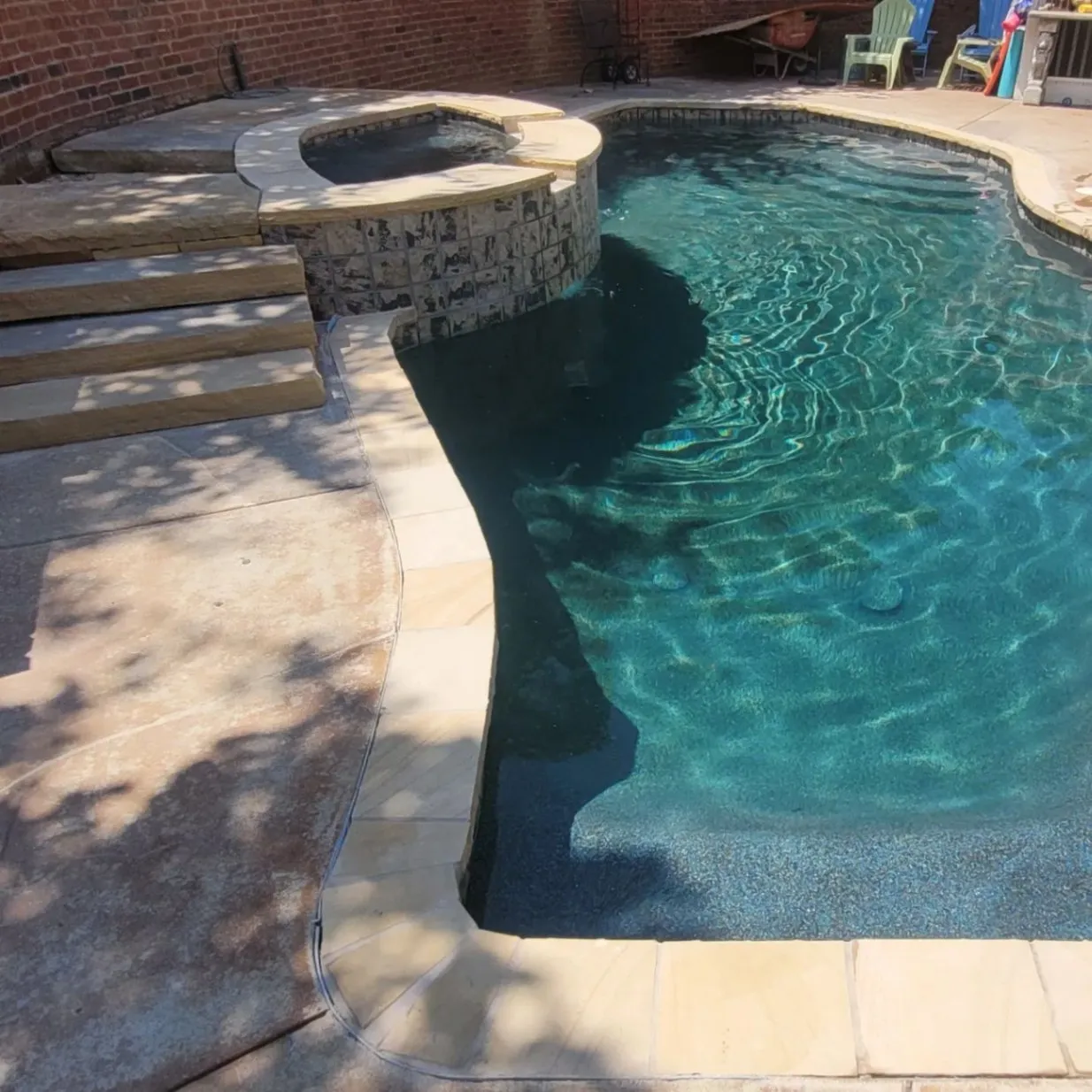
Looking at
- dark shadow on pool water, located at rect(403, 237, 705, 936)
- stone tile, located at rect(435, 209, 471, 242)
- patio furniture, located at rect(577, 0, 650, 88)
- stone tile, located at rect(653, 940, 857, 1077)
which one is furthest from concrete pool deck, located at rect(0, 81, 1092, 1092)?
patio furniture, located at rect(577, 0, 650, 88)

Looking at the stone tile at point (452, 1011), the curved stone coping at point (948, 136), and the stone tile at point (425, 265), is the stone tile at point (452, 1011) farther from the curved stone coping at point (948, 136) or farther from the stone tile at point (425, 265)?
the curved stone coping at point (948, 136)

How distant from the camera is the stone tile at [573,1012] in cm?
143

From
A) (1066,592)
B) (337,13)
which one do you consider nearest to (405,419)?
(1066,592)

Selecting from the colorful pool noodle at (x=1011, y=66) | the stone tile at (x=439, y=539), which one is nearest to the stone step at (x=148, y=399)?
the stone tile at (x=439, y=539)

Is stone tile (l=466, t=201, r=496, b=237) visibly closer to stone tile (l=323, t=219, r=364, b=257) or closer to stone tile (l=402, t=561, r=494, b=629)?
stone tile (l=323, t=219, r=364, b=257)

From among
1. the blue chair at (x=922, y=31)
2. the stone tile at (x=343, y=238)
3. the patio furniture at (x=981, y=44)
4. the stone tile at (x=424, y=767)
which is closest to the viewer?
the stone tile at (x=424, y=767)

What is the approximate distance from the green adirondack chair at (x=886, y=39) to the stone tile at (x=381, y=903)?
10726 millimetres

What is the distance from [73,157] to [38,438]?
119 inches

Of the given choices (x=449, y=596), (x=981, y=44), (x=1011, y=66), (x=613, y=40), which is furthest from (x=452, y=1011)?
(x=613, y=40)

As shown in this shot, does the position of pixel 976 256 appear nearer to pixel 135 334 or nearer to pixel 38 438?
pixel 135 334

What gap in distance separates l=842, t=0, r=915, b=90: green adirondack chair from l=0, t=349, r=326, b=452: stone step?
9172 mm

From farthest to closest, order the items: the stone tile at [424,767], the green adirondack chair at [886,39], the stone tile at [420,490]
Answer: the green adirondack chair at [886,39], the stone tile at [420,490], the stone tile at [424,767]

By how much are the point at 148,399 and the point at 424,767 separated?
6.51 ft

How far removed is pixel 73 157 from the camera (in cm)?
537
